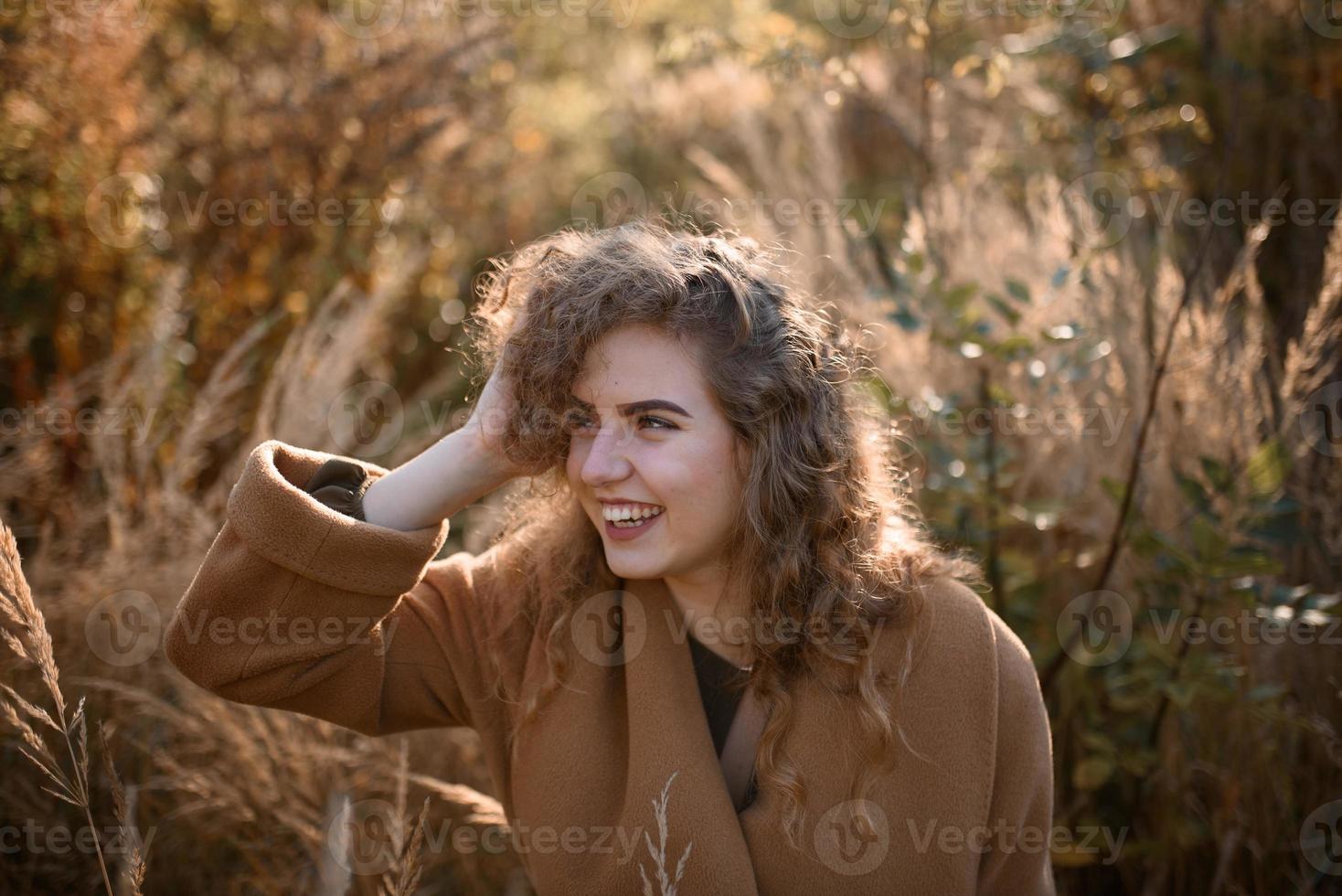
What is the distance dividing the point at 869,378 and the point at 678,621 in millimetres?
811

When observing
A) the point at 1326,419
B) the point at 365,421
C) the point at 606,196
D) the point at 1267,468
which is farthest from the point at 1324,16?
the point at 365,421

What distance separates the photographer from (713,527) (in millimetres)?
1668

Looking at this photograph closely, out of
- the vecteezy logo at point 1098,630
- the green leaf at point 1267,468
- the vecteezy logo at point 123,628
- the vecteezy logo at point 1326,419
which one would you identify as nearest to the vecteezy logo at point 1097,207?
the vecteezy logo at point 1326,419

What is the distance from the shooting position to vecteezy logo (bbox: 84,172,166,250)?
2781 millimetres

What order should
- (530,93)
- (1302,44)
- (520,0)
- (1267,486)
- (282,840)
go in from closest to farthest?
(1267,486), (282,840), (1302,44), (520,0), (530,93)

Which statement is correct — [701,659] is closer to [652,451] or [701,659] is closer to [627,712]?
[627,712]

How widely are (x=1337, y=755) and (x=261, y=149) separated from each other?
325 centimetres

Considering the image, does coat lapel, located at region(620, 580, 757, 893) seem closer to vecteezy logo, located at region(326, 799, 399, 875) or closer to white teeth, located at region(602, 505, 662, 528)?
white teeth, located at region(602, 505, 662, 528)

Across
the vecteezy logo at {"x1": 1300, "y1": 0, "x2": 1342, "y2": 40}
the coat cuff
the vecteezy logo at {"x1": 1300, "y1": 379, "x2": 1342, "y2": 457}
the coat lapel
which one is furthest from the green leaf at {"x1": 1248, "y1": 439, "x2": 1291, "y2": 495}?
the vecteezy logo at {"x1": 1300, "y1": 0, "x2": 1342, "y2": 40}

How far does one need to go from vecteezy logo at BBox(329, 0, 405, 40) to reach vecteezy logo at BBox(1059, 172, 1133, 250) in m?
2.25

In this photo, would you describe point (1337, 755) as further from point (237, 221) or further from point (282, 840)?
point (237, 221)

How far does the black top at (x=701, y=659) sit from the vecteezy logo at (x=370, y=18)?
227 cm

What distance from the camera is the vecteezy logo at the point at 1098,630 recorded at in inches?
92.3

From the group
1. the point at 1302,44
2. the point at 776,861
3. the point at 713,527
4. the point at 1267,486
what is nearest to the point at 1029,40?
the point at 1302,44
